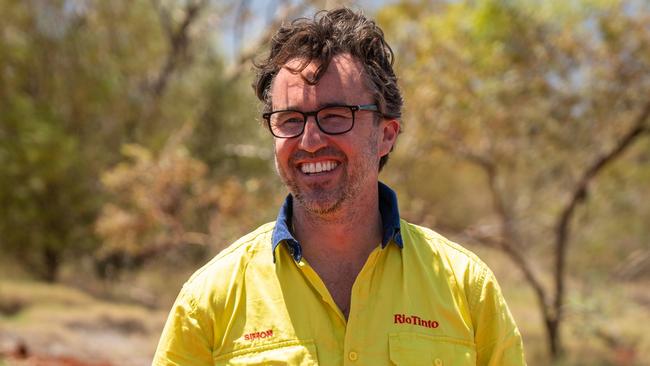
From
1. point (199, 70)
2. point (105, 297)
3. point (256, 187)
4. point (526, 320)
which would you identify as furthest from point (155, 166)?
point (199, 70)

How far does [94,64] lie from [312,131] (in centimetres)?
1556

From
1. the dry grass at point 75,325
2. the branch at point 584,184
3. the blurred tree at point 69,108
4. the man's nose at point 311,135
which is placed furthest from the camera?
A: the blurred tree at point 69,108

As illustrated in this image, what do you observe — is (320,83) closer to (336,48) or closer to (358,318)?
(336,48)

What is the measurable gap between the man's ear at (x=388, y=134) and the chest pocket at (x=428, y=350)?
579 mm

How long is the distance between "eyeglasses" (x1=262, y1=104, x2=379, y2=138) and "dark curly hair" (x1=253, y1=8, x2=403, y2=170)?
89 millimetres

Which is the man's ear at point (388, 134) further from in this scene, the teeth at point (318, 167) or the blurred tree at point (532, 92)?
the blurred tree at point (532, 92)

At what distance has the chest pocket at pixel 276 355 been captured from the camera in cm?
219

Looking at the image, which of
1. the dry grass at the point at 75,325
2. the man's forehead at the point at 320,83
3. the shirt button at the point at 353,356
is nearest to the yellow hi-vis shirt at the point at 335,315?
the shirt button at the point at 353,356

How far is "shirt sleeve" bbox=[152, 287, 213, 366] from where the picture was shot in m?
2.22

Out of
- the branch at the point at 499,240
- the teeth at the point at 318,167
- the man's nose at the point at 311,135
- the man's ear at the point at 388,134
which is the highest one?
the branch at the point at 499,240

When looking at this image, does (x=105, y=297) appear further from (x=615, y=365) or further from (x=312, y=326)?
(x=312, y=326)

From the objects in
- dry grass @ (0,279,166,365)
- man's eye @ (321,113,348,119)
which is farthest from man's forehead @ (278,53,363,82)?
dry grass @ (0,279,166,365)

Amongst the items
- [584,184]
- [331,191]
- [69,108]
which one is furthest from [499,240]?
[69,108]

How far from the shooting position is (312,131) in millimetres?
2318
